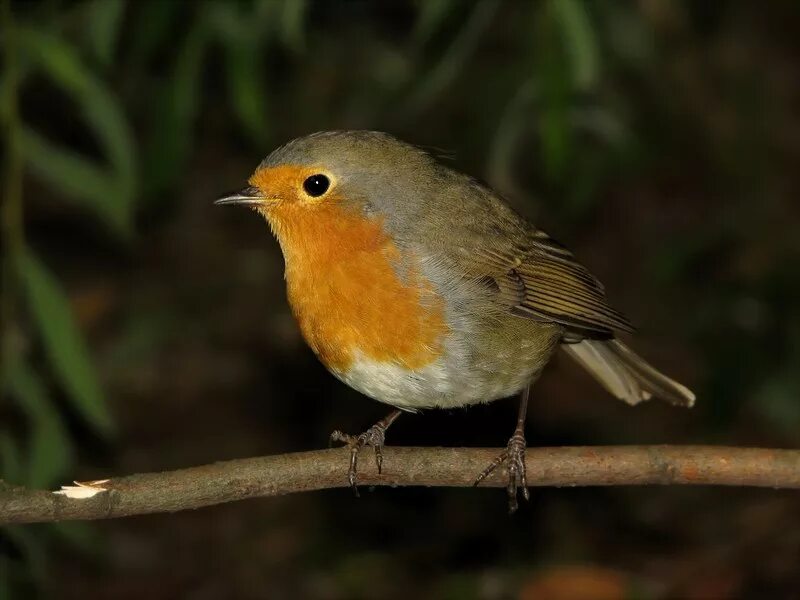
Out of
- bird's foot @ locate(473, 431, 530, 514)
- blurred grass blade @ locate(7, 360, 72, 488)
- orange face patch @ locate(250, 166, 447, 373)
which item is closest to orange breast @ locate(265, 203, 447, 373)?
orange face patch @ locate(250, 166, 447, 373)

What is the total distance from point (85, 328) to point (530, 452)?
4.87m

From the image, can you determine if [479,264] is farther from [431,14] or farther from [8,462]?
[8,462]

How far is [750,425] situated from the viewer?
712 centimetres

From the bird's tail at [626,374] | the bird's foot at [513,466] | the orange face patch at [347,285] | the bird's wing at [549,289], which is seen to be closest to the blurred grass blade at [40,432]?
the orange face patch at [347,285]

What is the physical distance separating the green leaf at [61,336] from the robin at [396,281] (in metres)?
1.02

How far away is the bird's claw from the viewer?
12.6ft

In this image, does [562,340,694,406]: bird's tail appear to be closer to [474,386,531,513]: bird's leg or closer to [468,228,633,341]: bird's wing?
A: [468,228,633,341]: bird's wing

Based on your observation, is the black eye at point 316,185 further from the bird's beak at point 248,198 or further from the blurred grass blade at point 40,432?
the blurred grass blade at point 40,432

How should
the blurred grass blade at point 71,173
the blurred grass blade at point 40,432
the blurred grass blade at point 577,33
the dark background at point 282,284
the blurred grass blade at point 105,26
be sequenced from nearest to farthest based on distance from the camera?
1. the blurred grass blade at point 577,33
2. the blurred grass blade at point 40,432
3. the blurred grass blade at point 105,26
4. the blurred grass blade at point 71,173
5. the dark background at point 282,284

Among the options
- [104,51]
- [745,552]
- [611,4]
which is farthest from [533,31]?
[745,552]

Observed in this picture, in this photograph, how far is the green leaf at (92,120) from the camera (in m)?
4.67

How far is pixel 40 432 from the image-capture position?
4715 millimetres

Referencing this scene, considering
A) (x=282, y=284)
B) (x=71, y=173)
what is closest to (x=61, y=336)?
(x=71, y=173)

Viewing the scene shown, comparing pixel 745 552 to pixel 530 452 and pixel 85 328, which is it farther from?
pixel 85 328
